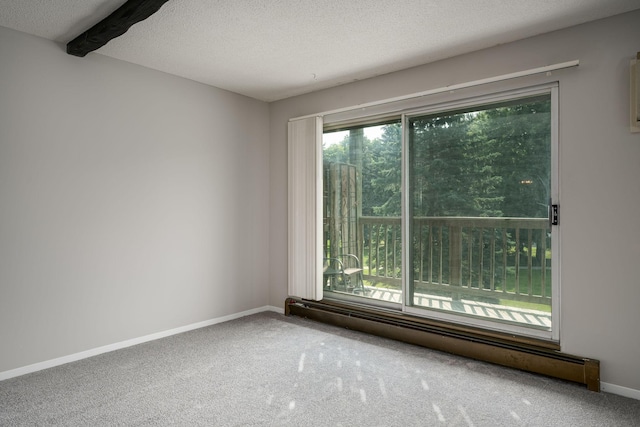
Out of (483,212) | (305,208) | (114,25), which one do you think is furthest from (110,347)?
(483,212)

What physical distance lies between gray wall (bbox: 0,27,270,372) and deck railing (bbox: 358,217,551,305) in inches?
62.1

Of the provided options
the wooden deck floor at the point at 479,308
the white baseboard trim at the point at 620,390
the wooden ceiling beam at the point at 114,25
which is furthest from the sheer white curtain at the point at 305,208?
the white baseboard trim at the point at 620,390

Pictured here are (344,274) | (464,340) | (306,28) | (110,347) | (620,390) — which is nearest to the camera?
(620,390)

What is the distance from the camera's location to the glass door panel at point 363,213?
138 inches

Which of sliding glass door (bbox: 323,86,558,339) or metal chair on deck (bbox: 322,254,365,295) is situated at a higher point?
sliding glass door (bbox: 323,86,558,339)

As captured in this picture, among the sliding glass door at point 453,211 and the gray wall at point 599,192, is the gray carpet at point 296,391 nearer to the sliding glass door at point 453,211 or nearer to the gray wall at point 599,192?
the gray wall at point 599,192

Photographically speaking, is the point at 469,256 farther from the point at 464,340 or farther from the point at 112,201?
the point at 112,201

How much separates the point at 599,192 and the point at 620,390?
49.9 inches

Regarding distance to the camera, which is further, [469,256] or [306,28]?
[469,256]

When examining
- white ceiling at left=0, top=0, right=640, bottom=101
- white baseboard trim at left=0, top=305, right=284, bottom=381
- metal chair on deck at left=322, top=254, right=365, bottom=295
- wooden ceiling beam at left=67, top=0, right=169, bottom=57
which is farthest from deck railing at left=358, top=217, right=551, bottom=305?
wooden ceiling beam at left=67, top=0, right=169, bottom=57

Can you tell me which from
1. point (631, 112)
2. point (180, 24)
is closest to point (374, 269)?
point (631, 112)

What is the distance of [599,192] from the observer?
2.44 metres

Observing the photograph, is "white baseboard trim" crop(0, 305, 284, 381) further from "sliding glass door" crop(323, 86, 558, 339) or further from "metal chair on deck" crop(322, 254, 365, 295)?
"sliding glass door" crop(323, 86, 558, 339)

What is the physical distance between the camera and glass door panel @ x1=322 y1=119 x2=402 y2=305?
Result: 3.51 metres
